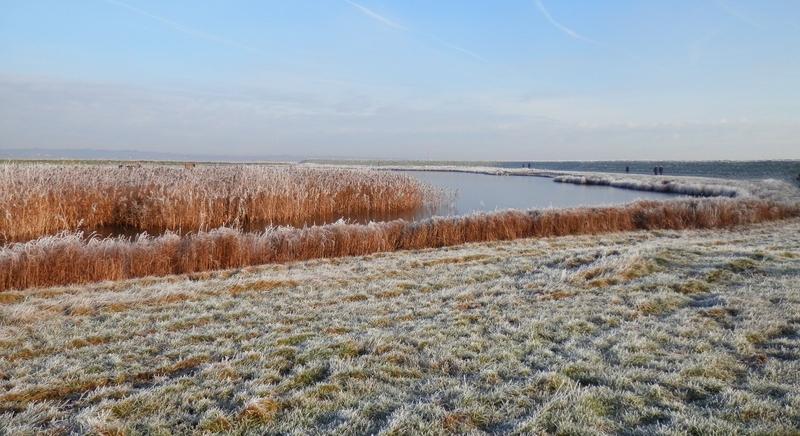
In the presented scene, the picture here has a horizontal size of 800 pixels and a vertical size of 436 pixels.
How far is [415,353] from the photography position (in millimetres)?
5449

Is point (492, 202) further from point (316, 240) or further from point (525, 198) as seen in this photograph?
point (316, 240)

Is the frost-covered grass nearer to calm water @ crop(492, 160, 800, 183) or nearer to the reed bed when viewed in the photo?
the reed bed

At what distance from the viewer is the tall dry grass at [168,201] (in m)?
15.4

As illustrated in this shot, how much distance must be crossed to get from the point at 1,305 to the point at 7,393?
379 cm

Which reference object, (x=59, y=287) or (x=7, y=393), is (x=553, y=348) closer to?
(x=7, y=393)

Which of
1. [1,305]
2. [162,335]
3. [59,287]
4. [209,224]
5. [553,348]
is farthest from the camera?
[209,224]

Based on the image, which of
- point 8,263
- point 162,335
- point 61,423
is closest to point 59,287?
point 8,263

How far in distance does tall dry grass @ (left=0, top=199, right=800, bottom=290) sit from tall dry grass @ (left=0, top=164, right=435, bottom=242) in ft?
8.55

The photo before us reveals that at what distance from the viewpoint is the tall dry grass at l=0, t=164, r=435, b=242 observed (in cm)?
1538

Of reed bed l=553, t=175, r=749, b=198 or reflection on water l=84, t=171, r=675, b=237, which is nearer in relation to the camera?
reflection on water l=84, t=171, r=675, b=237

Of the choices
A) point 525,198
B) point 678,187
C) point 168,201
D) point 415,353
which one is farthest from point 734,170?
point 415,353

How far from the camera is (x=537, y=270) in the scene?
391 inches

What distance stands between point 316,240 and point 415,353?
750cm

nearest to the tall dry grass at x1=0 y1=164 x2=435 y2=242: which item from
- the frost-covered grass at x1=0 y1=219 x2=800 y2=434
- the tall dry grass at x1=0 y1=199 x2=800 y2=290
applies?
the tall dry grass at x1=0 y1=199 x2=800 y2=290
